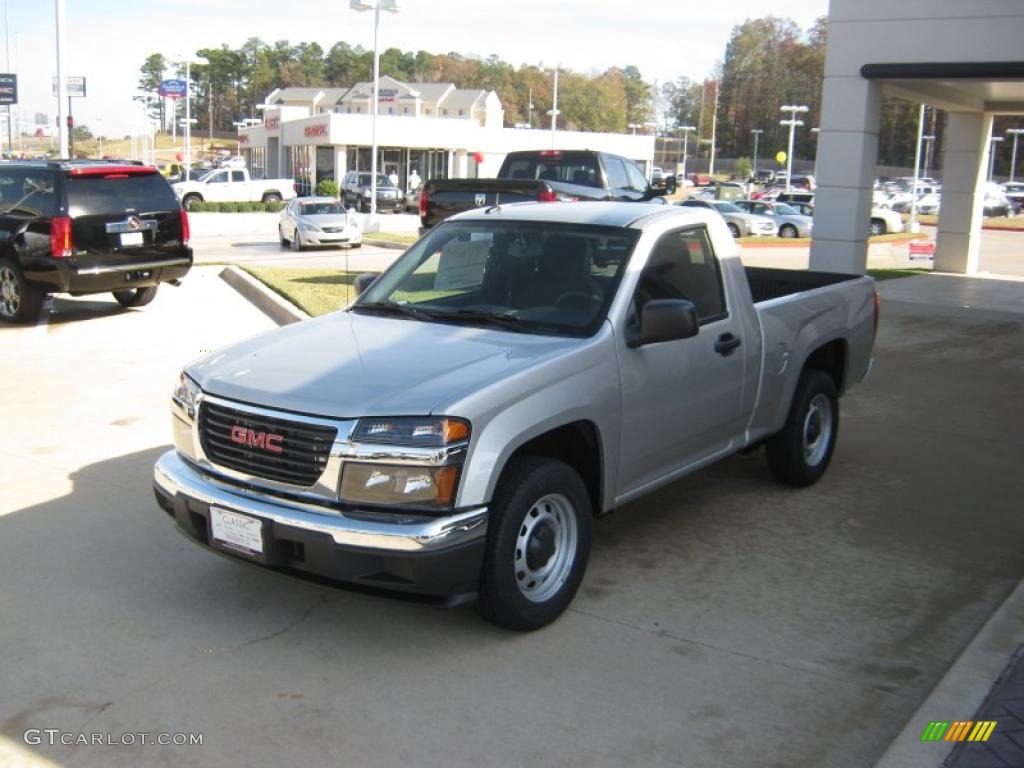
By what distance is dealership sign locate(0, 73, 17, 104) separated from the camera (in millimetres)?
60312

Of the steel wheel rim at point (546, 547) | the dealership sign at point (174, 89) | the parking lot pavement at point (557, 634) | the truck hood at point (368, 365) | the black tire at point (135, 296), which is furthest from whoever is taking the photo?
the dealership sign at point (174, 89)

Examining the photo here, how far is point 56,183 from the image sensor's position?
39.7ft

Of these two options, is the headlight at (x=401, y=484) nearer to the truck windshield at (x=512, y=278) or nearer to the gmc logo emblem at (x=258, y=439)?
the gmc logo emblem at (x=258, y=439)

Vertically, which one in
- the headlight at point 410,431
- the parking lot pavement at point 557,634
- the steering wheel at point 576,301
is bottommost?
the parking lot pavement at point 557,634

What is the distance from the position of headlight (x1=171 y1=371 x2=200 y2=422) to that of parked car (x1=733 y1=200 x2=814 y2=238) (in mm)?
34045

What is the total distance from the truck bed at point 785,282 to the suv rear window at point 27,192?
8.25 m

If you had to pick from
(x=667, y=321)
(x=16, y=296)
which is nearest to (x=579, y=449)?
(x=667, y=321)

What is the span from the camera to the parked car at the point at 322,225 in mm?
26047

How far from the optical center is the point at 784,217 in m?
38.4

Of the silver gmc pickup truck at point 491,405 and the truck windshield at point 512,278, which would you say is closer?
the silver gmc pickup truck at point 491,405

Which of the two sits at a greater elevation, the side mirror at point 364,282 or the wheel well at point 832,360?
the side mirror at point 364,282

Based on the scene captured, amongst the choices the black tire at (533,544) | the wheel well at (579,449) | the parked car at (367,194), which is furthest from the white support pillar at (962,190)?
the parked car at (367,194)

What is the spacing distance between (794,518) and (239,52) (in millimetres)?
184583

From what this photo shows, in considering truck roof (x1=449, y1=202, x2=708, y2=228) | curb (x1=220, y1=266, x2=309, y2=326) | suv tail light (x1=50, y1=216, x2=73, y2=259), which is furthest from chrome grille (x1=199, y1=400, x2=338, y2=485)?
suv tail light (x1=50, y1=216, x2=73, y2=259)
